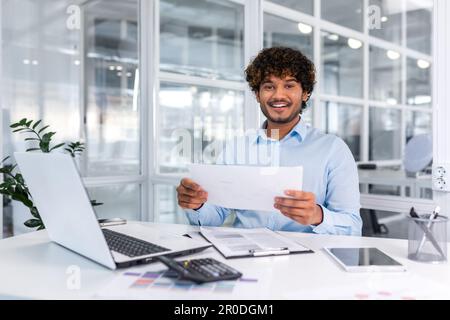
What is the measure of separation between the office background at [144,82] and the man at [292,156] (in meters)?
0.86

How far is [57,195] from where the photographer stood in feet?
3.87

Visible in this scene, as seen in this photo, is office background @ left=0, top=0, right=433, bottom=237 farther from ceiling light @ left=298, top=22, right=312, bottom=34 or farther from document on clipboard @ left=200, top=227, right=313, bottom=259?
document on clipboard @ left=200, top=227, right=313, bottom=259

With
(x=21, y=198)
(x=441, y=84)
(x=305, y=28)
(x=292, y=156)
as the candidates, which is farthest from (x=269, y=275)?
(x=305, y=28)

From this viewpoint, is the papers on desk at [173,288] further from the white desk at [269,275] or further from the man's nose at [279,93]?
the man's nose at [279,93]

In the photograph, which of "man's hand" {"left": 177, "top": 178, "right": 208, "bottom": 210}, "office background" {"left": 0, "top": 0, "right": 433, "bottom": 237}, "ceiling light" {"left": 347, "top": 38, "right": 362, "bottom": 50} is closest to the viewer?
"man's hand" {"left": 177, "top": 178, "right": 208, "bottom": 210}

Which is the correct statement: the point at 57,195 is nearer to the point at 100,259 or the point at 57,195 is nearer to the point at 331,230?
the point at 100,259

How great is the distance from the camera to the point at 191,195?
1.56 metres

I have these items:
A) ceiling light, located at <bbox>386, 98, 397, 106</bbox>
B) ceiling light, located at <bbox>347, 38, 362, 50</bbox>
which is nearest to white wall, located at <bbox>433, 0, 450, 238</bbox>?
ceiling light, located at <bbox>347, 38, 362, 50</bbox>

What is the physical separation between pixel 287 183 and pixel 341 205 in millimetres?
506

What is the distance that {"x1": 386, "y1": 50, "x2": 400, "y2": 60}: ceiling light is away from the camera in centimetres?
503

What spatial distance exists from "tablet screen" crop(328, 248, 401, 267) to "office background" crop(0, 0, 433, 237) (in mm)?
1352

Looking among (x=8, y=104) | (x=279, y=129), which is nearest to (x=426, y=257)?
(x=279, y=129)

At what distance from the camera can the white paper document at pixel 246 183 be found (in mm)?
1294

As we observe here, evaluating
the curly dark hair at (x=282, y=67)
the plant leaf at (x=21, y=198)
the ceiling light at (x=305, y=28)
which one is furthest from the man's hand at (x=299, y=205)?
the ceiling light at (x=305, y=28)
